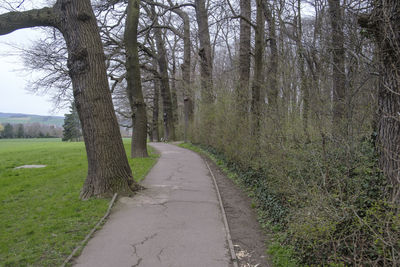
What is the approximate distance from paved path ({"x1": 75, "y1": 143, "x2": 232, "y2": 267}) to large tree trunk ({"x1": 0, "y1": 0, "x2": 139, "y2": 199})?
35.8 inches

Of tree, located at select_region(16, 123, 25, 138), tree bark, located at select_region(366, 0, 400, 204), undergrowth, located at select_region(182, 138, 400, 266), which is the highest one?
tree, located at select_region(16, 123, 25, 138)

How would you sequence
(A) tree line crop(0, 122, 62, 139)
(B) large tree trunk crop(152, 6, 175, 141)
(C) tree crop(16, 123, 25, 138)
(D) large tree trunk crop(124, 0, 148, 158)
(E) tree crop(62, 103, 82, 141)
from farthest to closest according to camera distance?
1. (C) tree crop(16, 123, 25, 138)
2. (A) tree line crop(0, 122, 62, 139)
3. (E) tree crop(62, 103, 82, 141)
4. (B) large tree trunk crop(152, 6, 175, 141)
5. (D) large tree trunk crop(124, 0, 148, 158)

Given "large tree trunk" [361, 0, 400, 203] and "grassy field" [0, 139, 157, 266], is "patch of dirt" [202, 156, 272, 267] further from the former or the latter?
"grassy field" [0, 139, 157, 266]

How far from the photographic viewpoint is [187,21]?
19266 millimetres

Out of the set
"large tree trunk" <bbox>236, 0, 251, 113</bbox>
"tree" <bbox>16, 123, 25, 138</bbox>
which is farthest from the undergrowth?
"tree" <bbox>16, 123, 25, 138</bbox>

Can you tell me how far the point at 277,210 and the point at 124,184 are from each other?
385 centimetres

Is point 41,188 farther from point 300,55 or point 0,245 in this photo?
point 300,55

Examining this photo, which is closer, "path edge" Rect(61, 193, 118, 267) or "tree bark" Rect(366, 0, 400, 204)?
"tree bark" Rect(366, 0, 400, 204)

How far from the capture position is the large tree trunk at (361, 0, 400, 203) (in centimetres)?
352

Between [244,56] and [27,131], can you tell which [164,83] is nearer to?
[244,56]

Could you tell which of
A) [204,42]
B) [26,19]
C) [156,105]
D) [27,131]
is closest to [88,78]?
[26,19]

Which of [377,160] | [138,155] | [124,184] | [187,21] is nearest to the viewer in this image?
[377,160]

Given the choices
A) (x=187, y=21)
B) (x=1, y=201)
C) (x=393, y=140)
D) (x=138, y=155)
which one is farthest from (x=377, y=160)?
(x=187, y=21)

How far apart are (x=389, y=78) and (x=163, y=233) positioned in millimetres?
4142
